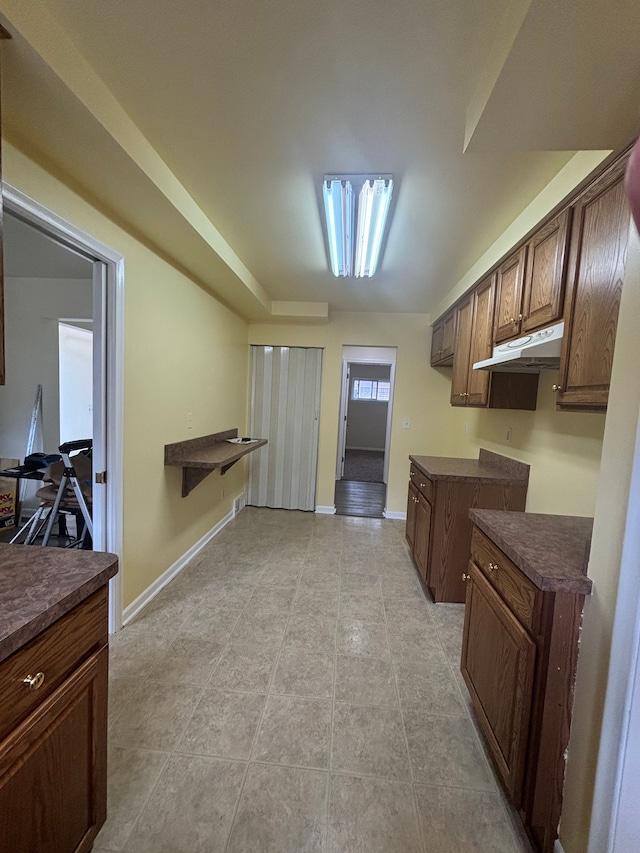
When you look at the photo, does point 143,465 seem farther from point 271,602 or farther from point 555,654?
point 555,654

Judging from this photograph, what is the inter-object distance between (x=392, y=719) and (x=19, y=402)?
4.07 meters

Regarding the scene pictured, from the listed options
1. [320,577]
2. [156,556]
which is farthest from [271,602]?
[156,556]

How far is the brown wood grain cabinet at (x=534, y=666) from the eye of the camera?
1012 mm

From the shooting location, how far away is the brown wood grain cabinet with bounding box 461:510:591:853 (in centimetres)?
101

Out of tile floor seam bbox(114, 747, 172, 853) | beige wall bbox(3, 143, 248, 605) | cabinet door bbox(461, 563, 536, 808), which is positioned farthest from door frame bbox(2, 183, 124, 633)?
cabinet door bbox(461, 563, 536, 808)

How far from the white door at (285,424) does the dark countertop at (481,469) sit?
1607 millimetres

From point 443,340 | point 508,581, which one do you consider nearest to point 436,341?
point 443,340

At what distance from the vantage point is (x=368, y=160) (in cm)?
153

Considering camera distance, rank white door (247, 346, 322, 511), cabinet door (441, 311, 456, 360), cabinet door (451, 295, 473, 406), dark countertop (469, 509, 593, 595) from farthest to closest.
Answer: white door (247, 346, 322, 511), cabinet door (441, 311, 456, 360), cabinet door (451, 295, 473, 406), dark countertop (469, 509, 593, 595)

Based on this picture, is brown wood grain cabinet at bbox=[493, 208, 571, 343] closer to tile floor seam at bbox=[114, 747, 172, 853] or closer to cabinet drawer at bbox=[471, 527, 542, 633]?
cabinet drawer at bbox=[471, 527, 542, 633]

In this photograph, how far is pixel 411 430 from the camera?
4.02 m

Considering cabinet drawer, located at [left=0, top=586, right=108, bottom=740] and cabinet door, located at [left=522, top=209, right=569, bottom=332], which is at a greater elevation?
cabinet door, located at [left=522, top=209, right=569, bottom=332]

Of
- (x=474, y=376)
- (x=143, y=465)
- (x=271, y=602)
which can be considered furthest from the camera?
(x=474, y=376)

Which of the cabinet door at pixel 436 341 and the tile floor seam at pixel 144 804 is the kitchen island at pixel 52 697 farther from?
the cabinet door at pixel 436 341
